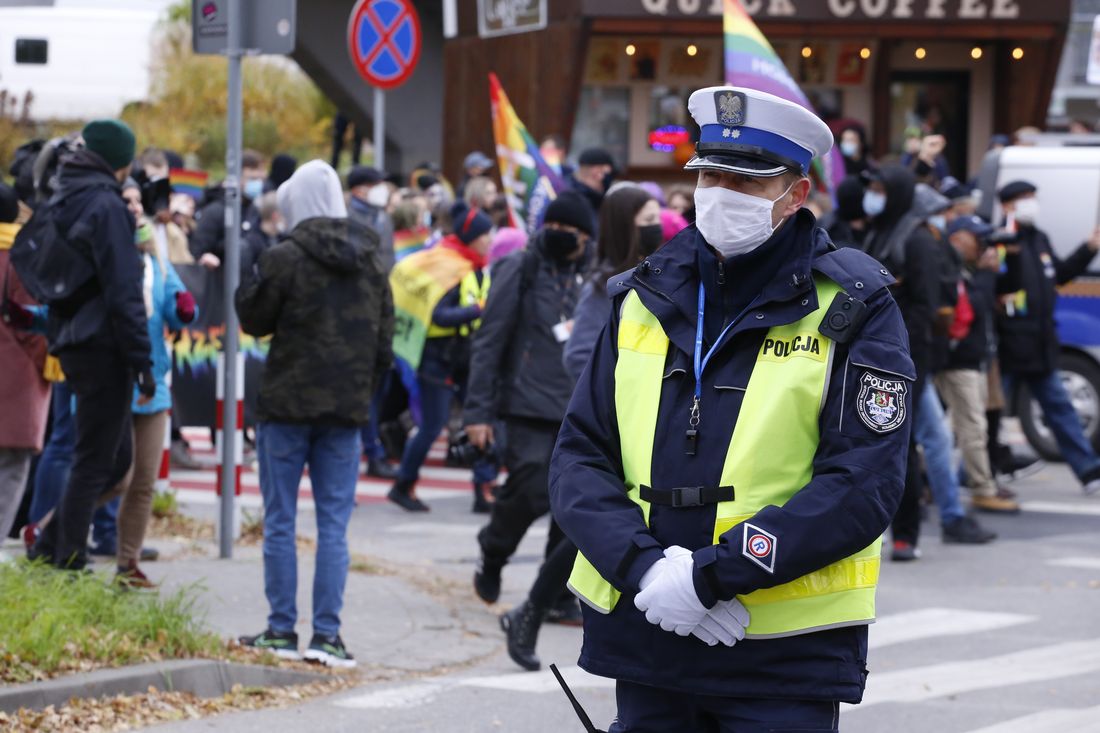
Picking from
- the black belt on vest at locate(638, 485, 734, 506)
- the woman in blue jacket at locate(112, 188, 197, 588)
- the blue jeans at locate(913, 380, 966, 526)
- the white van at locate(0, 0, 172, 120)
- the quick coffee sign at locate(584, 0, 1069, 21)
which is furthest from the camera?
the white van at locate(0, 0, 172, 120)

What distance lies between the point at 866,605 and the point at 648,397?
1.93ft

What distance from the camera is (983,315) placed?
1159 centimetres

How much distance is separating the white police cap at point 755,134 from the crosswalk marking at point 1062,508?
9.27 m

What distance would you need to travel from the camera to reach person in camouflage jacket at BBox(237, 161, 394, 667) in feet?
22.5

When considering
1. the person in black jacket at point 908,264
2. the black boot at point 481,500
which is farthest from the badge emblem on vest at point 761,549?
the black boot at point 481,500

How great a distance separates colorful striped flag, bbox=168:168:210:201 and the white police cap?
32.3ft

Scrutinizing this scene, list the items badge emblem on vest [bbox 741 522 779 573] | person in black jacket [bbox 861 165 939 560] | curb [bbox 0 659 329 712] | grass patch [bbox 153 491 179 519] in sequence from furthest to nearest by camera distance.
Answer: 1. grass patch [bbox 153 491 179 519]
2. person in black jacket [bbox 861 165 939 560]
3. curb [bbox 0 659 329 712]
4. badge emblem on vest [bbox 741 522 779 573]

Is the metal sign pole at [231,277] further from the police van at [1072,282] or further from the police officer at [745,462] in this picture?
the police van at [1072,282]

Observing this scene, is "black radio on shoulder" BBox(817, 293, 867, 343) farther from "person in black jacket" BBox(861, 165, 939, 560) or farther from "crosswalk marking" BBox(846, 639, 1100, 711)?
"person in black jacket" BBox(861, 165, 939, 560)

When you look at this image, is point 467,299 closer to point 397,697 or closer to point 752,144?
point 397,697

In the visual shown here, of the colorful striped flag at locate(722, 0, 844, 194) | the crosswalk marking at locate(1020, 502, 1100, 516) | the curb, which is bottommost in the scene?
the crosswalk marking at locate(1020, 502, 1100, 516)

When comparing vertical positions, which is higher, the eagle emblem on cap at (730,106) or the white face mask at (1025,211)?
the eagle emblem on cap at (730,106)

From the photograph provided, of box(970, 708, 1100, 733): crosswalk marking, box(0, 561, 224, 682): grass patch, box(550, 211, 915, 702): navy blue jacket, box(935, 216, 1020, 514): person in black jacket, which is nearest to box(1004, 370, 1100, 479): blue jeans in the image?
box(935, 216, 1020, 514): person in black jacket

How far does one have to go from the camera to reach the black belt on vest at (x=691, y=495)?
3443mm
